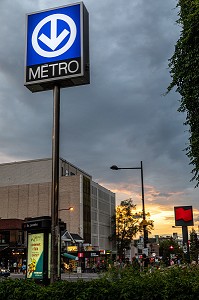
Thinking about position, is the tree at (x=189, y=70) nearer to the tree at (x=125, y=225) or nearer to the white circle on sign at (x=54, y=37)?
the white circle on sign at (x=54, y=37)

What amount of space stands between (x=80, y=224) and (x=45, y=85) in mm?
94711

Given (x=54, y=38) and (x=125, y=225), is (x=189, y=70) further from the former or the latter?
(x=125, y=225)

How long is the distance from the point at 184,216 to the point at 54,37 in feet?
33.0

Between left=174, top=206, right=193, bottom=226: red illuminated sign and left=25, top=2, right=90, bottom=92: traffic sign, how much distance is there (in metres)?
8.60

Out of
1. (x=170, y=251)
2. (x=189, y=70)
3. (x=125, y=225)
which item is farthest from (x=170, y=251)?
(x=125, y=225)

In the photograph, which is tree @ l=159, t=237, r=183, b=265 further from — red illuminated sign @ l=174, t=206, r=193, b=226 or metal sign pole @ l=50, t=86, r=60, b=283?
metal sign pole @ l=50, t=86, r=60, b=283

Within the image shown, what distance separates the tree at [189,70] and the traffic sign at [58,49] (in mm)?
5303

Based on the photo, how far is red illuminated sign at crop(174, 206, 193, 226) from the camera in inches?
683

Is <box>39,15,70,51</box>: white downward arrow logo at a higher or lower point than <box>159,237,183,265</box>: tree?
higher

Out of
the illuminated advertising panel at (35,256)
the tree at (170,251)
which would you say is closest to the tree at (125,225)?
the tree at (170,251)

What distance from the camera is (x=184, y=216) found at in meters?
17.6

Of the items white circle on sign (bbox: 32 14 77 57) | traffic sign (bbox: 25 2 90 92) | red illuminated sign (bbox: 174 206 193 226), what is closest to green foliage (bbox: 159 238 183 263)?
red illuminated sign (bbox: 174 206 193 226)

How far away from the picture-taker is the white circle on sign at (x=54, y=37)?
38.1 feet

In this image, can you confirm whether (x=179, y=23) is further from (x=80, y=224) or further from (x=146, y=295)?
(x=80, y=224)
